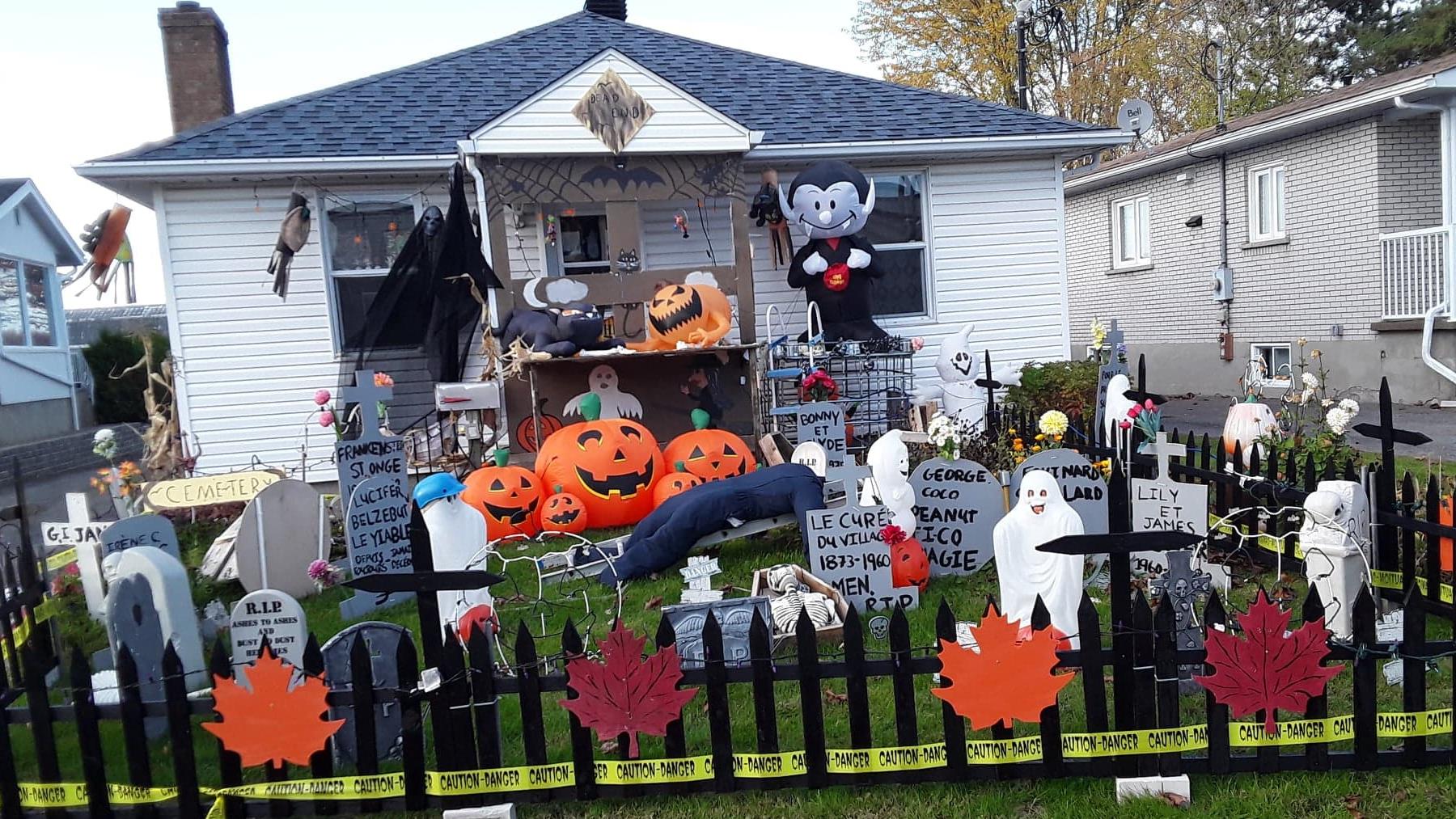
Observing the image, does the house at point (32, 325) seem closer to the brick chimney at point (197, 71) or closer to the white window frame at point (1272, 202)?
the brick chimney at point (197, 71)

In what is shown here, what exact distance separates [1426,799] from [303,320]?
31.4 feet

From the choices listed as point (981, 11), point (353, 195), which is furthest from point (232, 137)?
point (981, 11)

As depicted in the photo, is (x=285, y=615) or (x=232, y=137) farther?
(x=232, y=137)

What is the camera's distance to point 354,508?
5723 millimetres

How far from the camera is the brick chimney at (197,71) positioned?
1197 centimetres

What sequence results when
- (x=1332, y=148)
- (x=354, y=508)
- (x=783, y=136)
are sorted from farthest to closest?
(x=1332, y=148) < (x=783, y=136) < (x=354, y=508)

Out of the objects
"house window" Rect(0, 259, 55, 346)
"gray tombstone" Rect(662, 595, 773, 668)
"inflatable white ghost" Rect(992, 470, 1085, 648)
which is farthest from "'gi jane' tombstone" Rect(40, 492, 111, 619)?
"house window" Rect(0, 259, 55, 346)

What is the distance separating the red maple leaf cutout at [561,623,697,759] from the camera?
290 cm

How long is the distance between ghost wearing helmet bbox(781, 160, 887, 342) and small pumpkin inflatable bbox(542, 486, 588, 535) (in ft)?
11.5

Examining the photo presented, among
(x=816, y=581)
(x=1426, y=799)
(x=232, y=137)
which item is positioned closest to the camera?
(x=1426, y=799)

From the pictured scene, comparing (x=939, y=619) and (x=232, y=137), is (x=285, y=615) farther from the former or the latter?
(x=232, y=137)

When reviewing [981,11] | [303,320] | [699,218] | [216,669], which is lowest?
[216,669]

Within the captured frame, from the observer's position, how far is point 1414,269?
1207cm

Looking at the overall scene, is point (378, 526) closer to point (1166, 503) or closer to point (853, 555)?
point (853, 555)
